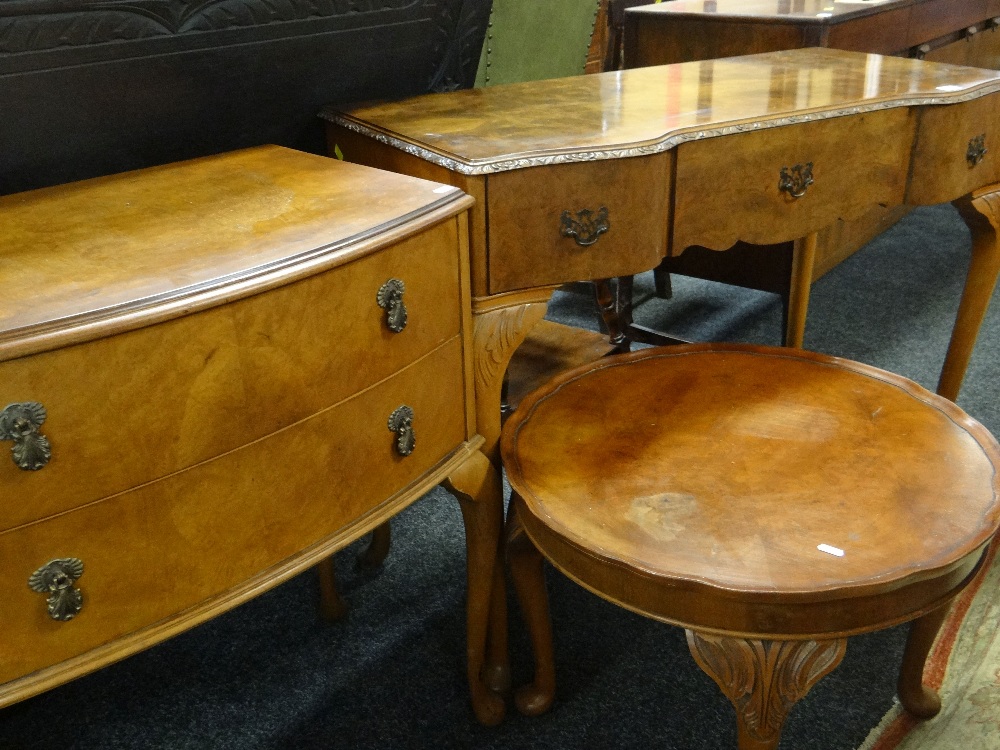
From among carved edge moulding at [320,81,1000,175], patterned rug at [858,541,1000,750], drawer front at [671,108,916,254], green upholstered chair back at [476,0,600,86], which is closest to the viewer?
carved edge moulding at [320,81,1000,175]

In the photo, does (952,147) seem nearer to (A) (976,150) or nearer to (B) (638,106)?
(A) (976,150)

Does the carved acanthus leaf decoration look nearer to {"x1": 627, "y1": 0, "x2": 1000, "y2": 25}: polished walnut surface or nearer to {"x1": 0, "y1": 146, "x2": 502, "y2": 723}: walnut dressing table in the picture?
{"x1": 0, "y1": 146, "x2": 502, "y2": 723}: walnut dressing table

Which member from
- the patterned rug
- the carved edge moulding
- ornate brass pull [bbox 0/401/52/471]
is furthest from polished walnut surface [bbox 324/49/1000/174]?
the patterned rug

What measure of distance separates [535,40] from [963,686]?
4.57 feet

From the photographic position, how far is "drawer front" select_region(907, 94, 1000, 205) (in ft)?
4.79

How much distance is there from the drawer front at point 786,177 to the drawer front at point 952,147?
0.9 inches

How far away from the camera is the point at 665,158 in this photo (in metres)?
1.21

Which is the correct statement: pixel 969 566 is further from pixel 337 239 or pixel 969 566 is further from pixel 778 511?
pixel 337 239

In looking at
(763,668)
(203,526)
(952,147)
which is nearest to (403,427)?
(203,526)

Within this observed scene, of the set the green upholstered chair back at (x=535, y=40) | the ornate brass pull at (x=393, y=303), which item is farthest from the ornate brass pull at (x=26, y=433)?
the green upholstered chair back at (x=535, y=40)

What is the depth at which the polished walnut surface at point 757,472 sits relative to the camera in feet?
3.16

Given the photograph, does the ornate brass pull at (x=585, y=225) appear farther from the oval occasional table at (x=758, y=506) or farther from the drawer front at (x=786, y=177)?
the oval occasional table at (x=758, y=506)

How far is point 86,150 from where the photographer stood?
1.13 meters

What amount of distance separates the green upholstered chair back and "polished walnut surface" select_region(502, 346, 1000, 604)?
68 centimetres
